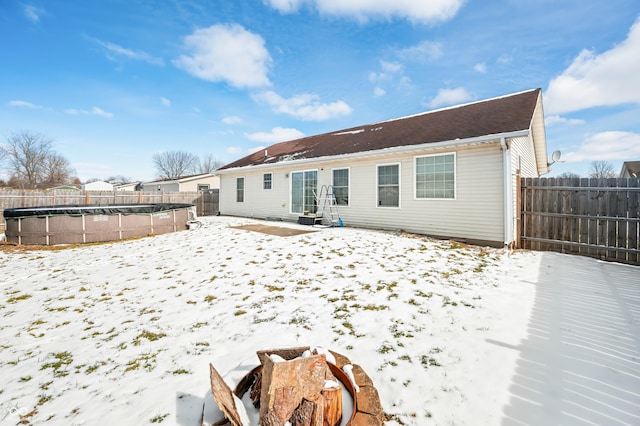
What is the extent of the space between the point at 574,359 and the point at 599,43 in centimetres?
1246

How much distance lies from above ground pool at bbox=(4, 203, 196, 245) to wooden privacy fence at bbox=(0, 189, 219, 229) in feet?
27.0

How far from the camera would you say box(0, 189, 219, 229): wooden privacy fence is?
1448cm

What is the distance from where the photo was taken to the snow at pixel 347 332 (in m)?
2.02

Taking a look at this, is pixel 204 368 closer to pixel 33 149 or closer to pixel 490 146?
pixel 490 146

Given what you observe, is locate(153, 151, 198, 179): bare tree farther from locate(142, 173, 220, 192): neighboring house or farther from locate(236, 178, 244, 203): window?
locate(236, 178, 244, 203): window

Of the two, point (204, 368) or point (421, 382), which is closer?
point (421, 382)

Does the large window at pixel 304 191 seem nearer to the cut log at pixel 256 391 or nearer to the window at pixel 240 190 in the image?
the window at pixel 240 190

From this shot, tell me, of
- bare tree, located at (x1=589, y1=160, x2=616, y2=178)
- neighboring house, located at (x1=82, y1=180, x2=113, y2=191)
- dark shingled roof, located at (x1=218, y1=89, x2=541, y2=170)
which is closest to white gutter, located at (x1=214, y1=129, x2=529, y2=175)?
dark shingled roof, located at (x1=218, y1=89, x2=541, y2=170)

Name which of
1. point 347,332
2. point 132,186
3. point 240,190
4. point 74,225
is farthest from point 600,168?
point 132,186

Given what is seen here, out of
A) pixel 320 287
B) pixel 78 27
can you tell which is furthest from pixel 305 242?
pixel 78 27

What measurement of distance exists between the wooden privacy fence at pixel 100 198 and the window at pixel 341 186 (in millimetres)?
10590

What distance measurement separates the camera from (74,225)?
8.59 meters

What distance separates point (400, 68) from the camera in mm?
12305

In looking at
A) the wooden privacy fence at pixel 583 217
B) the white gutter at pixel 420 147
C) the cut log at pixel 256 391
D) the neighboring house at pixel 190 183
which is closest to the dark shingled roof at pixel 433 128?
the white gutter at pixel 420 147
